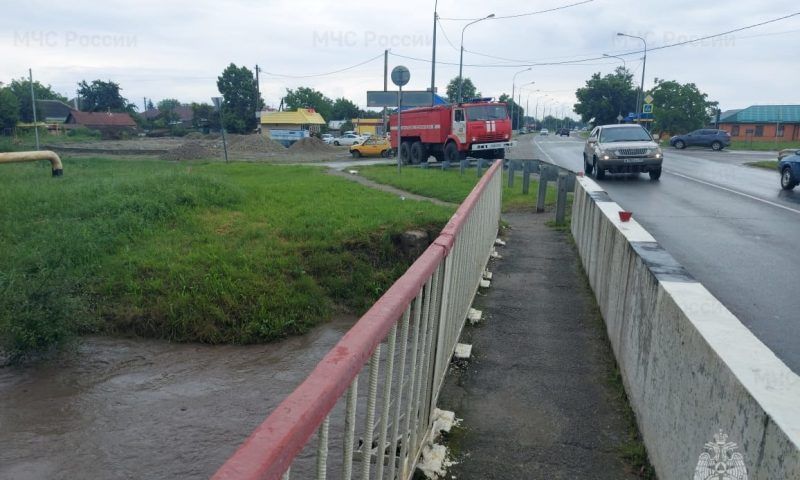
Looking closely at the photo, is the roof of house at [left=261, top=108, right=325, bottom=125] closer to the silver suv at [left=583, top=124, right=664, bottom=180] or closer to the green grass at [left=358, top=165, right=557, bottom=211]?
the green grass at [left=358, top=165, right=557, bottom=211]

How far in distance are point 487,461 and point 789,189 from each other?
16644 mm

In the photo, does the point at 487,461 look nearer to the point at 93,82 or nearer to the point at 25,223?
the point at 25,223

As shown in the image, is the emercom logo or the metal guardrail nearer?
the metal guardrail

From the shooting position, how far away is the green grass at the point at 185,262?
7477 millimetres

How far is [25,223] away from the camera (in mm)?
10203

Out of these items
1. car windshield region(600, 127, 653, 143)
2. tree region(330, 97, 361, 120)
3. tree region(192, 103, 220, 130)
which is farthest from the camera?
tree region(330, 97, 361, 120)

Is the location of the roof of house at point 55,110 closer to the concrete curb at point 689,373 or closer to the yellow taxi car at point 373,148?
the yellow taxi car at point 373,148

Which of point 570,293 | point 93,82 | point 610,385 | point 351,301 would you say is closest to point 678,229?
point 570,293

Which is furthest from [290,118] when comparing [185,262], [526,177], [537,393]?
[537,393]

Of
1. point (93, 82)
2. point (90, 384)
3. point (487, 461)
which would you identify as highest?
point (93, 82)

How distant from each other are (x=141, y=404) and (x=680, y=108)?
57.3 m

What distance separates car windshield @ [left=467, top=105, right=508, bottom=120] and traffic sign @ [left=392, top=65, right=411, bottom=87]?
24.5ft

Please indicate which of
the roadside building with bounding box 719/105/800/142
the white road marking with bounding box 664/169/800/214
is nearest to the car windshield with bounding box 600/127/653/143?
the white road marking with bounding box 664/169/800/214

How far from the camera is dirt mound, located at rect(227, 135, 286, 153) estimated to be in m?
45.1
